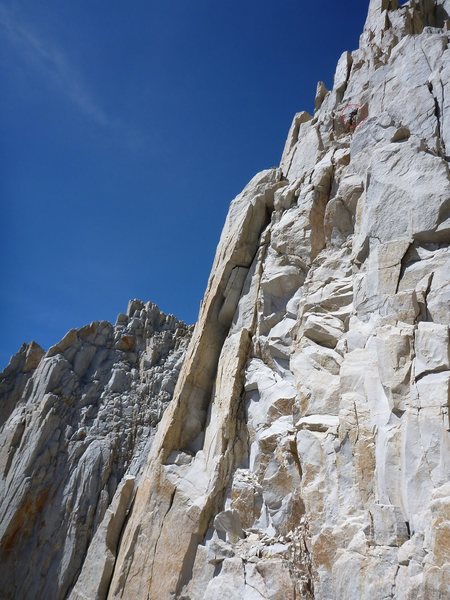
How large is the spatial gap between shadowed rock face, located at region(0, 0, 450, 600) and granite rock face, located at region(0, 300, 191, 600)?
264 centimetres

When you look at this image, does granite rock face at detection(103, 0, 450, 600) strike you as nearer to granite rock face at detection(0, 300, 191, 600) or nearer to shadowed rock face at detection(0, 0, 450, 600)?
shadowed rock face at detection(0, 0, 450, 600)

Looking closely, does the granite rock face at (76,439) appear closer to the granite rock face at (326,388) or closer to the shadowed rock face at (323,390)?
the shadowed rock face at (323,390)

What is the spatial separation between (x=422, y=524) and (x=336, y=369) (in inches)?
291

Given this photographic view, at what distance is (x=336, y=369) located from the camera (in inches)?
720

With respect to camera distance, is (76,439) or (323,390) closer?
(323,390)

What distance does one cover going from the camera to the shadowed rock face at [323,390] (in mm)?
12805

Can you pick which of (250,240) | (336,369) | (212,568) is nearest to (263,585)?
(212,568)

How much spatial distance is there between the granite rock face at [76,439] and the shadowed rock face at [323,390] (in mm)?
2636

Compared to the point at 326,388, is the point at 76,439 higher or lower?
higher

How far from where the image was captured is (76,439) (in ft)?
136

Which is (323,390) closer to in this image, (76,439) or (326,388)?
(326,388)

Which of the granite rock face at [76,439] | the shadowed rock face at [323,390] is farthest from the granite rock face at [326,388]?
the granite rock face at [76,439]

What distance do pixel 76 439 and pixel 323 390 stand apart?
101 ft

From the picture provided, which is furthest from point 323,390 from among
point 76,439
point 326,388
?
point 76,439
